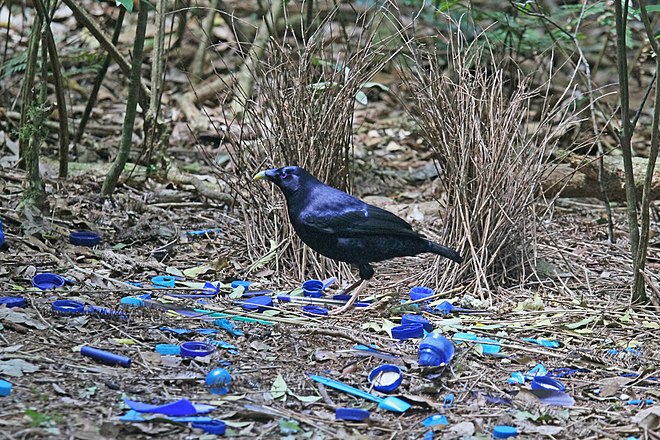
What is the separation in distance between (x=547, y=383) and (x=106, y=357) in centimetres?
145

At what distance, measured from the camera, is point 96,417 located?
8.04ft

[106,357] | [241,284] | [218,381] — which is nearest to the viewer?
[218,381]

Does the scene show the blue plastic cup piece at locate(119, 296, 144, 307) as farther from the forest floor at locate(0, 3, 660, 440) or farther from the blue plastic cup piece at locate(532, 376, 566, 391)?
the blue plastic cup piece at locate(532, 376, 566, 391)

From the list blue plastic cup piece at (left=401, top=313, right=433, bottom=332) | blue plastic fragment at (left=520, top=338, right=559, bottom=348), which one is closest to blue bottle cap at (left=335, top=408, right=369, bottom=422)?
blue plastic cup piece at (left=401, top=313, right=433, bottom=332)

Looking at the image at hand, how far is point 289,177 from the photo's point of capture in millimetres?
4012

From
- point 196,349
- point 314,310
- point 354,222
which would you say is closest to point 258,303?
point 314,310

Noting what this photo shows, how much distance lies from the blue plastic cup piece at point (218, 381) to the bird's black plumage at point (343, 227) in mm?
1249

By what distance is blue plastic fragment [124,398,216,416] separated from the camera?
8.25 ft

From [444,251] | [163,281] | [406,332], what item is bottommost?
[163,281]

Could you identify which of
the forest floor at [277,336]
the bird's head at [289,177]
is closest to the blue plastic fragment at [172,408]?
the forest floor at [277,336]

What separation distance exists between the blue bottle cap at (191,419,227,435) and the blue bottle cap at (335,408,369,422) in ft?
1.16

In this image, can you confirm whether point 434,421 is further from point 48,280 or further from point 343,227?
point 48,280

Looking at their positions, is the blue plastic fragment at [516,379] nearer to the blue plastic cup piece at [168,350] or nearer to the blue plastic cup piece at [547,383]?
the blue plastic cup piece at [547,383]

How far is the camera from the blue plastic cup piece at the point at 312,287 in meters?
4.03
